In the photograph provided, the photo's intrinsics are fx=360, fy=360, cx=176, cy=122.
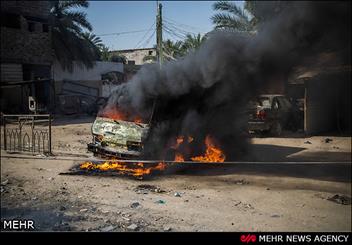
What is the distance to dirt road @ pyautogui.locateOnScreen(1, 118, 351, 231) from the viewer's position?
506 centimetres

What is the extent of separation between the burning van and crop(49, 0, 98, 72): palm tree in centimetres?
2051

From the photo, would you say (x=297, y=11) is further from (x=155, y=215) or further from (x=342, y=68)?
(x=342, y=68)

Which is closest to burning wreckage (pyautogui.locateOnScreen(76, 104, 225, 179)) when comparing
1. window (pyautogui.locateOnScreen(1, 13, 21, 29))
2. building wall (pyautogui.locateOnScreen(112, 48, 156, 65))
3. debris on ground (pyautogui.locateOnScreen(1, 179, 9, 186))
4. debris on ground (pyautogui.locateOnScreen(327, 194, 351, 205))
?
debris on ground (pyautogui.locateOnScreen(1, 179, 9, 186))

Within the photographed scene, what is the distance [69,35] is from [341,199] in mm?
25297

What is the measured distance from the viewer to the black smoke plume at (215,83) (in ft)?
24.6

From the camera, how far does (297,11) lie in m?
5.86

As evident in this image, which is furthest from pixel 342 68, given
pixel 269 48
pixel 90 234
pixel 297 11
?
pixel 90 234

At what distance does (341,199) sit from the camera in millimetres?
6191

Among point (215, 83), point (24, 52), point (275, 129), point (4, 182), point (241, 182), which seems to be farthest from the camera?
point (24, 52)

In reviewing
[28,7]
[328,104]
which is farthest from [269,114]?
[28,7]

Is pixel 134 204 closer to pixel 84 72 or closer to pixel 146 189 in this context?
pixel 146 189

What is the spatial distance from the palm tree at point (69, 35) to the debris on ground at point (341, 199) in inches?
969

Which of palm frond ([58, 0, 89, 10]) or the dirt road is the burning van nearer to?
the dirt road

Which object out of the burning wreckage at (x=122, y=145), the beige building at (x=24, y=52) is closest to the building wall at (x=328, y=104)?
the burning wreckage at (x=122, y=145)
